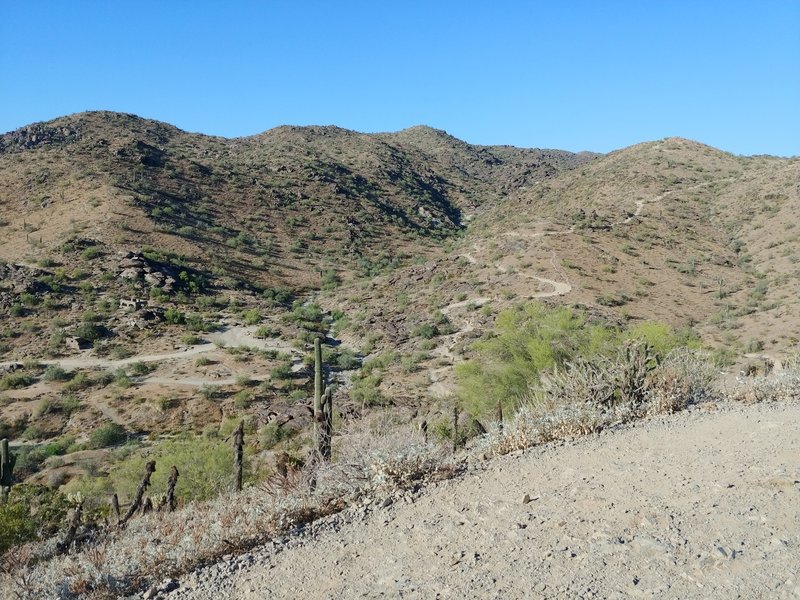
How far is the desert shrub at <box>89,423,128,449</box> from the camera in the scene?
73.1ft

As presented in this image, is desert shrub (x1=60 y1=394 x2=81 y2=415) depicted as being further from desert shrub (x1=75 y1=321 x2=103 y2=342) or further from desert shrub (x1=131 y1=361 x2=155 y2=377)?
desert shrub (x1=75 y1=321 x2=103 y2=342)

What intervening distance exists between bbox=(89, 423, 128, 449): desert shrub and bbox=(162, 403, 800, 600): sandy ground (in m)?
19.8

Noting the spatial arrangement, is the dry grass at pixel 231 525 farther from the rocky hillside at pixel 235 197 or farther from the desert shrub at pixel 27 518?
the rocky hillside at pixel 235 197

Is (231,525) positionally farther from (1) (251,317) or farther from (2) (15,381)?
(1) (251,317)

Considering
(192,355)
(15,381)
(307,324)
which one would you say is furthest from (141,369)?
(307,324)

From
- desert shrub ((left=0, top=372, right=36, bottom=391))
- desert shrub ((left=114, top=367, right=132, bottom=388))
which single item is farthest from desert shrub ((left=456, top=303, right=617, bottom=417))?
desert shrub ((left=0, top=372, right=36, bottom=391))

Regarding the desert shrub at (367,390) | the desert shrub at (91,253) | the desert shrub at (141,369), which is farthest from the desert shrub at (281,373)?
the desert shrub at (91,253)

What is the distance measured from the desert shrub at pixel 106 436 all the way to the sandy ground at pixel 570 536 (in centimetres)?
1976

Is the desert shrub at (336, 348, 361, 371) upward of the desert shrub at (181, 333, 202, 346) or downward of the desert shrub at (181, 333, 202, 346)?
downward

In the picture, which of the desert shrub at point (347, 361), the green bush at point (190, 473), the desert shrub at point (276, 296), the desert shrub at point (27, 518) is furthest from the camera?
the desert shrub at point (276, 296)

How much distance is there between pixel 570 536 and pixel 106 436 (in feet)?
72.7

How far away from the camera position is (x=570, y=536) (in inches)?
201

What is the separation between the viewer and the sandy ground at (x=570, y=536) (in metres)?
4.40

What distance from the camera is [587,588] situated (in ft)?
14.1
